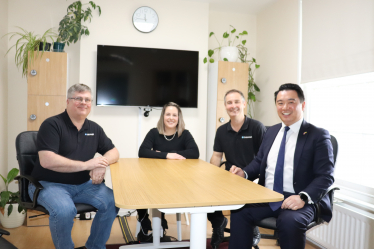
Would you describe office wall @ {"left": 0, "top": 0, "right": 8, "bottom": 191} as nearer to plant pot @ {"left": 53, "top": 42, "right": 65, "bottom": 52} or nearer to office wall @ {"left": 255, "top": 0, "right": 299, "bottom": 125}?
plant pot @ {"left": 53, "top": 42, "right": 65, "bottom": 52}

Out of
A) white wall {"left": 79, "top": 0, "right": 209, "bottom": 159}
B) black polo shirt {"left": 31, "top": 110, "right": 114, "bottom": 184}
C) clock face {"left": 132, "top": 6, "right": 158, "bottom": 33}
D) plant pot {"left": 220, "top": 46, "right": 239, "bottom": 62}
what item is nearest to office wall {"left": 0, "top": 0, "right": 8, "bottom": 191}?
white wall {"left": 79, "top": 0, "right": 209, "bottom": 159}

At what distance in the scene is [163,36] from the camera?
409 centimetres

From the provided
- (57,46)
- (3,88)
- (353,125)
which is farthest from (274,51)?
(3,88)

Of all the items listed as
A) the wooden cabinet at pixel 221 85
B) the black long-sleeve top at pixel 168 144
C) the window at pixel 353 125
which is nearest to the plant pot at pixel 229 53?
the wooden cabinet at pixel 221 85

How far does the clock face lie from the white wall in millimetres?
58

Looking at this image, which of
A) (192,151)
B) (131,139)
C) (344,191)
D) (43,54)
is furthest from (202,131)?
(43,54)

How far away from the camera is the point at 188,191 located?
5.18 feet

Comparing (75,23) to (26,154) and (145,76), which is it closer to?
(145,76)

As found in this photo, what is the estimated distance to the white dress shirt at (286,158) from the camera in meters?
2.03

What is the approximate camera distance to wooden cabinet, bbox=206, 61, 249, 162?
404 cm

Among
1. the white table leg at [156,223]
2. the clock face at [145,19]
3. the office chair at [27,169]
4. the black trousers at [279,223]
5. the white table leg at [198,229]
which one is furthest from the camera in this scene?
the clock face at [145,19]

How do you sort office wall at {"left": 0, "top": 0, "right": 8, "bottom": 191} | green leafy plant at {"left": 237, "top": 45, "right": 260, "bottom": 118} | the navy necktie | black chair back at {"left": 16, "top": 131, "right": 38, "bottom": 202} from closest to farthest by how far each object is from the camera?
1. the navy necktie
2. black chair back at {"left": 16, "top": 131, "right": 38, "bottom": 202}
3. office wall at {"left": 0, "top": 0, "right": 8, "bottom": 191}
4. green leafy plant at {"left": 237, "top": 45, "right": 260, "bottom": 118}

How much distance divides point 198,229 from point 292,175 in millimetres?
816

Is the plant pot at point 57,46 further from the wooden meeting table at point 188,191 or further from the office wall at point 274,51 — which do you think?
the office wall at point 274,51
